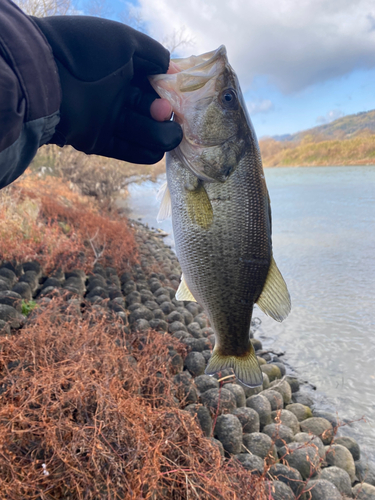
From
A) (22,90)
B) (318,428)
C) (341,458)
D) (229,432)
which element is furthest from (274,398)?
(22,90)

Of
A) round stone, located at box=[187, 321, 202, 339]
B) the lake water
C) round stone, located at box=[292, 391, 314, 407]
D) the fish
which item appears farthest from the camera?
round stone, located at box=[187, 321, 202, 339]

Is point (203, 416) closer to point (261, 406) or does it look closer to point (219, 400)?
point (219, 400)

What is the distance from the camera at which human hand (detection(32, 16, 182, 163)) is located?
176cm

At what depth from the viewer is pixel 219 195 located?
1.96 meters

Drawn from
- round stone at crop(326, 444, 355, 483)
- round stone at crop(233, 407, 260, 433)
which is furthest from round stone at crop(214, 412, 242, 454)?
round stone at crop(326, 444, 355, 483)

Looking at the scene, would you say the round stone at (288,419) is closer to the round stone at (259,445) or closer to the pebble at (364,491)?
the round stone at (259,445)

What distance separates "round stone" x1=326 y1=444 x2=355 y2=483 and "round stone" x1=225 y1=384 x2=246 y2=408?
1.01 metres

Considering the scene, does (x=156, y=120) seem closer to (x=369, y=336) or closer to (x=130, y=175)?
(x=369, y=336)

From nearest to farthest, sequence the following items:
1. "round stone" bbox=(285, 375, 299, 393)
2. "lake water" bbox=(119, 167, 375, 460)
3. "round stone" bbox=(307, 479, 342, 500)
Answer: "round stone" bbox=(307, 479, 342, 500)
"round stone" bbox=(285, 375, 299, 393)
"lake water" bbox=(119, 167, 375, 460)

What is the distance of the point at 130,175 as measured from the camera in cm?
2112

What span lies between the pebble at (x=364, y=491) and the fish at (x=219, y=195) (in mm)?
2239

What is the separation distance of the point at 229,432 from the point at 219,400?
333 millimetres

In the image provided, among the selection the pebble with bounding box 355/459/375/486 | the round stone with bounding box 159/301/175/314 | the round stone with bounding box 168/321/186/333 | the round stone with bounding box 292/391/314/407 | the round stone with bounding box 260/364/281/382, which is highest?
the round stone with bounding box 159/301/175/314

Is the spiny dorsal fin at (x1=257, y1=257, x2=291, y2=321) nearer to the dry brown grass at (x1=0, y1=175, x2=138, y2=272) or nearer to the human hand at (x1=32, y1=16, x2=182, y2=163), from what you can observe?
the human hand at (x1=32, y1=16, x2=182, y2=163)
